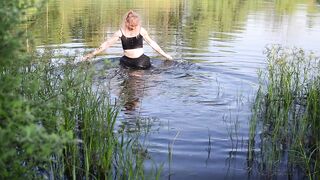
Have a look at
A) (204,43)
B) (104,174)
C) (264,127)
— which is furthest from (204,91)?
(204,43)

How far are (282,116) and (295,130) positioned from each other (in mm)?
278

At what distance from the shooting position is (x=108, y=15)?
1056 inches

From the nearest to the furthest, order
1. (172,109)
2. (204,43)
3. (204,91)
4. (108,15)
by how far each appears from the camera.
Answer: (172,109)
(204,91)
(204,43)
(108,15)

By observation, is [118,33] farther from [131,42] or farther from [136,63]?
[136,63]

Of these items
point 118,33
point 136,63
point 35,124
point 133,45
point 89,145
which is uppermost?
point 35,124

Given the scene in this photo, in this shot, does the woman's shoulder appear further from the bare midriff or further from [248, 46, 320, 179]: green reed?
[248, 46, 320, 179]: green reed

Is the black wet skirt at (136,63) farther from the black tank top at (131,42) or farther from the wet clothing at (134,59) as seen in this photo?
the black tank top at (131,42)

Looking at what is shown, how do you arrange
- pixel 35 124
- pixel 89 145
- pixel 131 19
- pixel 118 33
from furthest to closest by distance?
pixel 118 33 → pixel 131 19 → pixel 89 145 → pixel 35 124

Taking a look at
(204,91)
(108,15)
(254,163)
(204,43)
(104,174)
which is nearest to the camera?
(104,174)

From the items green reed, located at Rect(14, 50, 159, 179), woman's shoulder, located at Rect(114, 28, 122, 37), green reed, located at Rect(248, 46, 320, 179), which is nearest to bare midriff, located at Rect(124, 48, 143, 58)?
woman's shoulder, located at Rect(114, 28, 122, 37)

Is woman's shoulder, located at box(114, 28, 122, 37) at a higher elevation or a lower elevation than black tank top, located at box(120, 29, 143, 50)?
higher

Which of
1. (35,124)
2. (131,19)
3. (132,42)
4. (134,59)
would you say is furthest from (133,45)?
(35,124)

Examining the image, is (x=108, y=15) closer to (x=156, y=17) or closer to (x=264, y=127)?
(x=156, y=17)

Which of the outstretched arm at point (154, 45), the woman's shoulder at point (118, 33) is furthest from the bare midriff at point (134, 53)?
the woman's shoulder at point (118, 33)
